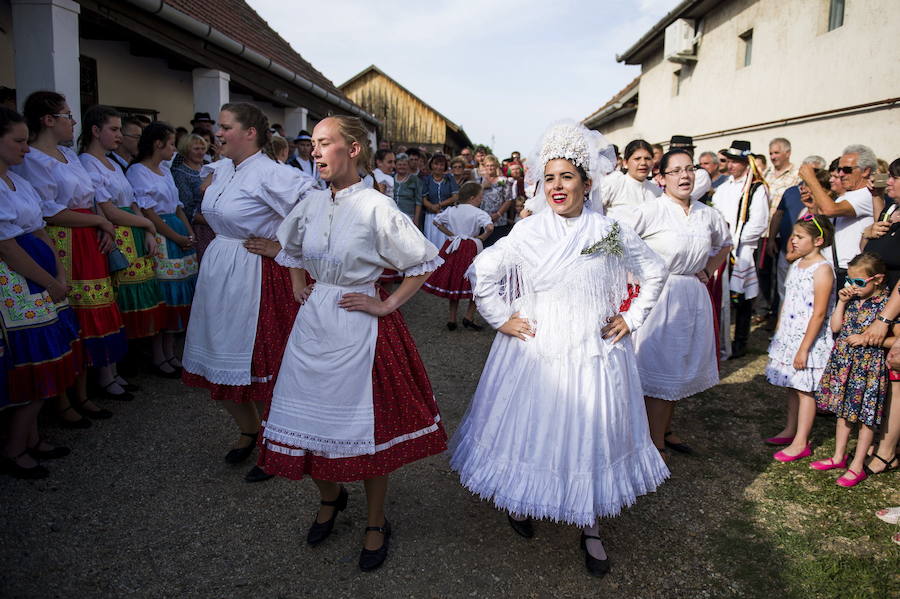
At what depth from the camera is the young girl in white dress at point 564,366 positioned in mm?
2682

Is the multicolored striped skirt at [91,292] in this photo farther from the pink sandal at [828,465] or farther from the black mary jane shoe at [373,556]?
the pink sandal at [828,465]

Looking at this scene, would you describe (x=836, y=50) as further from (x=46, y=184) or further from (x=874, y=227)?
(x=46, y=184)

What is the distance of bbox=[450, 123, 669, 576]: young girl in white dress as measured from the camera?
2.68 meters

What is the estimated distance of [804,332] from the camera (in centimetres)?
420

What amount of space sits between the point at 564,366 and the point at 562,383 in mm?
81

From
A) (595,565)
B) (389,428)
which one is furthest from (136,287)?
(595,565)

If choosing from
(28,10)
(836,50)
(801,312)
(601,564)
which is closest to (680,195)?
(801,312)

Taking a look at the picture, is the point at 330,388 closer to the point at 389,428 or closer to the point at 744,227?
the point at 389,428

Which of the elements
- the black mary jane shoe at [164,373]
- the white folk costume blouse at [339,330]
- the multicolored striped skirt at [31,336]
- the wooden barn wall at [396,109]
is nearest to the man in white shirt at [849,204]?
the white folk costume blouse at [339,330]

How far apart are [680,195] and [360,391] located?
2.56 metres

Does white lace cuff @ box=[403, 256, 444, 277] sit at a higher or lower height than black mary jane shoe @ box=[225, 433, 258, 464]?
higher

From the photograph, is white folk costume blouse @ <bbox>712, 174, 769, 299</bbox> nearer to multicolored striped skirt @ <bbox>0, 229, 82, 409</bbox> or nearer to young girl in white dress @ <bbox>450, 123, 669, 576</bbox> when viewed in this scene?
young girl in white dress @ <bbox>450, 123, 669, 576</bbox>

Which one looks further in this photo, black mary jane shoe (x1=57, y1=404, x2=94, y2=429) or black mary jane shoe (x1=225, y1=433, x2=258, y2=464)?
black mary jane shoe (x1=57, y1=404, x2=94, y2=429)

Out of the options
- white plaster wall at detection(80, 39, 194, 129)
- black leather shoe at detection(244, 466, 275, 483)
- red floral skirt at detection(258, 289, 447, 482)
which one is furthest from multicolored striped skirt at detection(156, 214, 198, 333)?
white plaster wall at detection(80, 39, 194, 129)
